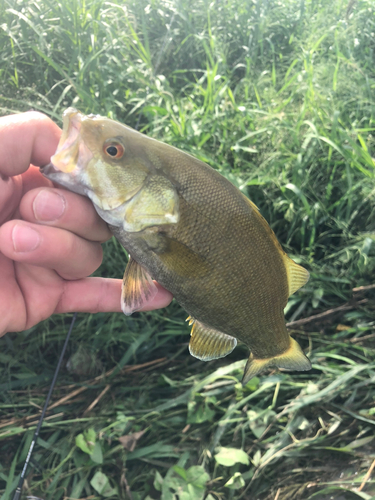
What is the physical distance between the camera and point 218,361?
7.96 ft

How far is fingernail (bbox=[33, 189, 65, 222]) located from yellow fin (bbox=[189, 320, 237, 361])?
714 millimetres

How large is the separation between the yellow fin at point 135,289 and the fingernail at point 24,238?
355 mm

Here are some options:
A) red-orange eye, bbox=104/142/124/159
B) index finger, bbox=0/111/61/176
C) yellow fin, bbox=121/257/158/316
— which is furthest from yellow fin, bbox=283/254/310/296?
index finger, bbox=0/111/61/176

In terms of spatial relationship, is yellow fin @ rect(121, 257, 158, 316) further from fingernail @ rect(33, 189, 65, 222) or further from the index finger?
the index finger

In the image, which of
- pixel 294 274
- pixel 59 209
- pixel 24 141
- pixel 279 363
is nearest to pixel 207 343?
pixel 279 363

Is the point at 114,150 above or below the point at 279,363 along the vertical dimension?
above

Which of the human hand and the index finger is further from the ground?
the index finger

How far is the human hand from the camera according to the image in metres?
1.23

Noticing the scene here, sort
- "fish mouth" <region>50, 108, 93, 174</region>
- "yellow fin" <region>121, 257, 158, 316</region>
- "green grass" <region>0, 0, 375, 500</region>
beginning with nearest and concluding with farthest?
"fish mouth" <region>50, 108, 93, 174</region> < "yellow fin" <region>121, 257, 158, 316</region> < "green grass" <region>0, 0, 375, 500</region>

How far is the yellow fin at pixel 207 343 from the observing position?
1.49 m

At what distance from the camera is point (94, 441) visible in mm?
2045

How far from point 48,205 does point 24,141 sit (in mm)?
277

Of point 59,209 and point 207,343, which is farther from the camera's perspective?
point 207,343

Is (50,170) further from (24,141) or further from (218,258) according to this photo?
(218,258)
